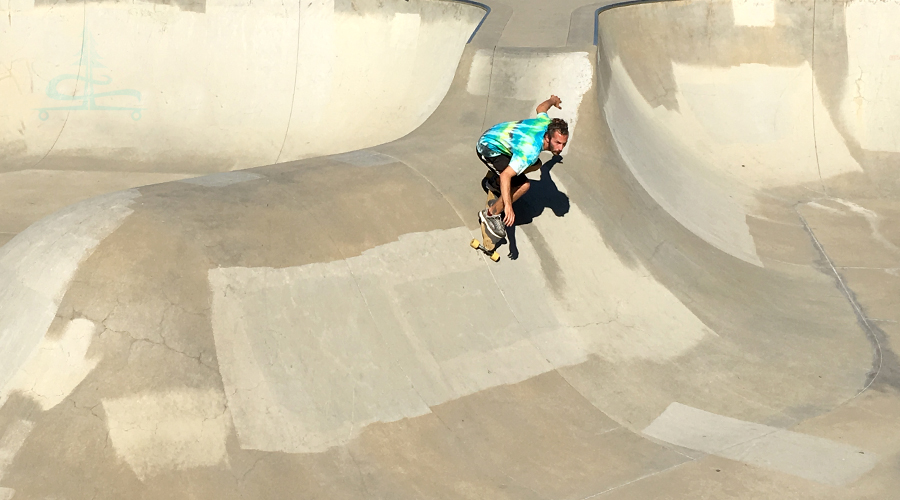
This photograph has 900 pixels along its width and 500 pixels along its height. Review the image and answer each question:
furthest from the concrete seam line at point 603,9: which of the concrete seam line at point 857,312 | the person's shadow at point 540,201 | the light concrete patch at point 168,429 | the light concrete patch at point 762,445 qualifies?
the light concrete patch at point 168,429

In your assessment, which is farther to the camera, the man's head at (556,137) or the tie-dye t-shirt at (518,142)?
the tie-dye t-shirt at (518,142)

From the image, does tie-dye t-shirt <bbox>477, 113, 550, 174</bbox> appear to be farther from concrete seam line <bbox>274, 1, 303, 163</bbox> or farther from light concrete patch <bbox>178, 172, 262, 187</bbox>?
concrete seam line <bbox>274, 1, 303, 163</bbox>

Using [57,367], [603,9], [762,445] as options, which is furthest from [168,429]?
[603,9]

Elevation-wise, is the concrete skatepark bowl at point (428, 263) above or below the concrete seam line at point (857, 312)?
above

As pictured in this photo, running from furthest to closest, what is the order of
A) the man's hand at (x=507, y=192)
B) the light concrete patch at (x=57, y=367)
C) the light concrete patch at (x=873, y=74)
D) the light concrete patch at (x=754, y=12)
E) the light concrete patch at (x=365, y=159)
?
1. the light concrete patch at (x=754, y=12)
2. the light concrete patch at (x=873, y=74)
3. the light concrete patch at (x=365, y=159)
4. the man's hand at (x=507, y=192)
5. the light concrete patch at (x=57, y=367)

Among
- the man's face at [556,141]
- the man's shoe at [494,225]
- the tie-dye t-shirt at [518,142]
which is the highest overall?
the man's face at [556,141]

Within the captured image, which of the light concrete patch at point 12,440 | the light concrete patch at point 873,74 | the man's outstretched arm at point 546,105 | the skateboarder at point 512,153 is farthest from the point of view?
the light concrete patch at point 873,74

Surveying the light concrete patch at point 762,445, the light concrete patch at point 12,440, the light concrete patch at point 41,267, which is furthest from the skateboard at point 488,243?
the light concrete patch at point 12,440

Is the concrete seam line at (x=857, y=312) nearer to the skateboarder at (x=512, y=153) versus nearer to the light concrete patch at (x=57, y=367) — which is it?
the skateboarder at (x=512, y=153)

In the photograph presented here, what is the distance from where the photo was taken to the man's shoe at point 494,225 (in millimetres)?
6738

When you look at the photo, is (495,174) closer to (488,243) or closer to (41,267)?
(488,243)

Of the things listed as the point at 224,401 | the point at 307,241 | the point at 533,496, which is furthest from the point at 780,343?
the point at 224,401

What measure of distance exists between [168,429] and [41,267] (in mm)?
1562

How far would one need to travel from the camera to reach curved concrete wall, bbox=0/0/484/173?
1166cm
